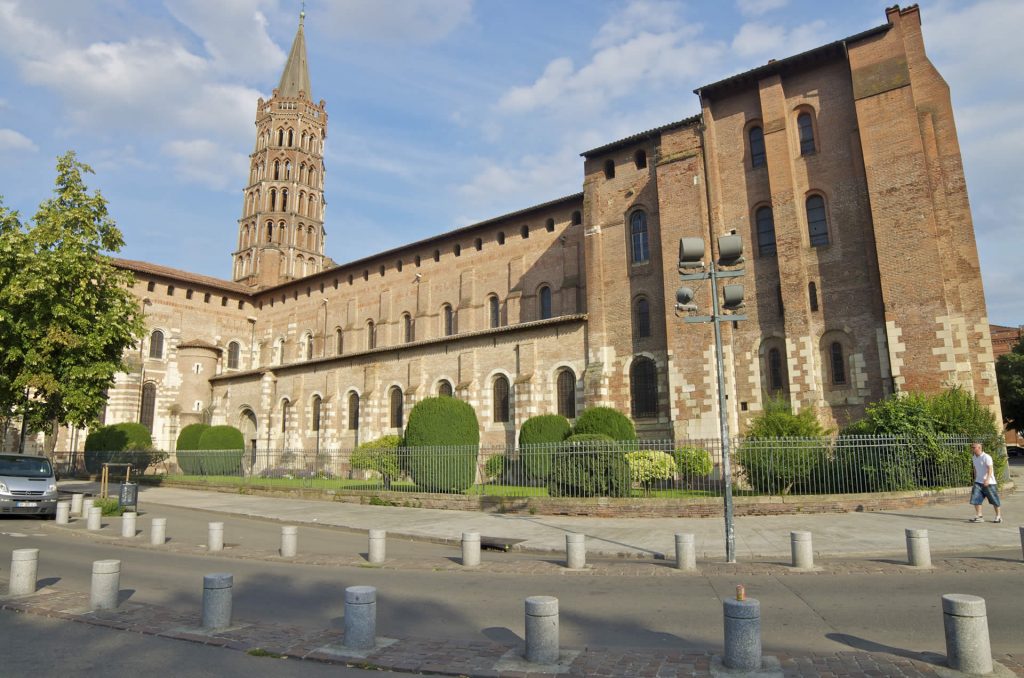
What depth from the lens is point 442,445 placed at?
21031 mm

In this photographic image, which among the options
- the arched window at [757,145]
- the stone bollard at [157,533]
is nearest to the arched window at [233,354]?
the stone bollard at [157,533]

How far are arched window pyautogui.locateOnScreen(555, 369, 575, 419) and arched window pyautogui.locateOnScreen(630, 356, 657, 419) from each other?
2668 millimetres

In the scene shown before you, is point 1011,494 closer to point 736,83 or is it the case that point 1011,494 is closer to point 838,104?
point 838,104

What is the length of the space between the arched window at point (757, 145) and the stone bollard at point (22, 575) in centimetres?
2488

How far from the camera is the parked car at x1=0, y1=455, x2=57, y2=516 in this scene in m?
16.0


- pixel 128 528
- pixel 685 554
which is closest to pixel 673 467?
pixel 685 554

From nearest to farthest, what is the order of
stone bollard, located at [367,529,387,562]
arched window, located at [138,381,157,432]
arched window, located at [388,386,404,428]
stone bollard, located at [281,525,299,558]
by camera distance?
stone bollard, located at [367,529,387,562] < stone bollard, located at [281,525,299,558] < arched window, located at [388,386,404,428] < arched window, located at [138,381,157,432]

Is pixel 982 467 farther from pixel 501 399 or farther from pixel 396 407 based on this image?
A: pixel 396 407

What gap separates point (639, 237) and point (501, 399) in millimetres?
9637

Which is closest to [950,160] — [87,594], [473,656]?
[473,656]

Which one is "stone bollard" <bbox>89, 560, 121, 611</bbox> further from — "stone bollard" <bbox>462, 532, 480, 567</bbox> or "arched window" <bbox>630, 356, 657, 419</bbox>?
"arched window" <bbox>630, 356, 657, 419</bbox>

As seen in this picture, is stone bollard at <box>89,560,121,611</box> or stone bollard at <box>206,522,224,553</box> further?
stone bollard at <box>206,522,224,553</box>

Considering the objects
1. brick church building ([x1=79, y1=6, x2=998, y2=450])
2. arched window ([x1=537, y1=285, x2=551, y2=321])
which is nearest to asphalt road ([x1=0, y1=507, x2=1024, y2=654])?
brick church building ([x1=79, y1=6, x2=998, y2=450])

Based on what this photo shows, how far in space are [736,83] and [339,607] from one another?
24643mm
